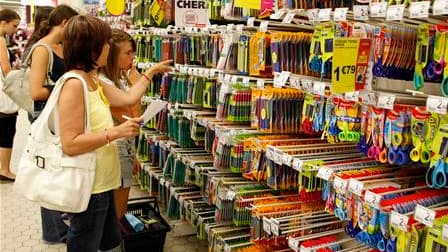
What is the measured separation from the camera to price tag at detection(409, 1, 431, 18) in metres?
1.34

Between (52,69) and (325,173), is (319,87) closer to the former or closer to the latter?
(325,173)

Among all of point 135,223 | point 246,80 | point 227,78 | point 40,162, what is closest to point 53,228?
point 135,223

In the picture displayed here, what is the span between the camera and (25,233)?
12.1 ft

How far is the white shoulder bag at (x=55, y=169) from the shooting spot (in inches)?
81.0

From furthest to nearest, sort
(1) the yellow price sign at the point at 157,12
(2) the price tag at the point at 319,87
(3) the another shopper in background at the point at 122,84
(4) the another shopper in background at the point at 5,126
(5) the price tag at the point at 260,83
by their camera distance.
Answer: (4) the another shopper in background at the point at 5,126
(1) the yellow price sign at the point at 157,12
(3) the another shopper in background at the point at 122,84
(5) the price tag at the point at 260,83
(2) the price tag at the point at 319,87

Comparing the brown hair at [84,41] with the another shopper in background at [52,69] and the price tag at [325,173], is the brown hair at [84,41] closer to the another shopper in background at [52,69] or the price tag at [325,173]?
the another shopper in background at [52,69]

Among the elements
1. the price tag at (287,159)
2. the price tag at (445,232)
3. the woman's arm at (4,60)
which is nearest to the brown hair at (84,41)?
the price tag at (287,159)

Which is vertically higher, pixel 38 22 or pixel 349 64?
pixel 38 22

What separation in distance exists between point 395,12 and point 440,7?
0.15 metres

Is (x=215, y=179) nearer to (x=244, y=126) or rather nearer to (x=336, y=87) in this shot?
(x=244, y=126)

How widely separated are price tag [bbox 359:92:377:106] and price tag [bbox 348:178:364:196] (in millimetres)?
298

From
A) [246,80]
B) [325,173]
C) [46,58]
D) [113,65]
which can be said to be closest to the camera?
[325,173]

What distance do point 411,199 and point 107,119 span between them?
1394 mm

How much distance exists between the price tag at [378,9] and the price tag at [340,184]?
627 mm
